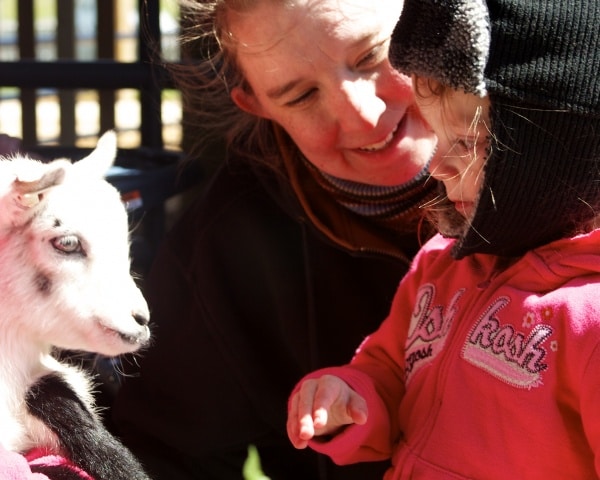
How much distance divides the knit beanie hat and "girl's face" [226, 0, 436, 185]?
0.45 m

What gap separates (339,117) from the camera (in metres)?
1.89

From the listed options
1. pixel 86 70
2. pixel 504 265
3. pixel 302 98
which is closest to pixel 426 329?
pixel 504 265

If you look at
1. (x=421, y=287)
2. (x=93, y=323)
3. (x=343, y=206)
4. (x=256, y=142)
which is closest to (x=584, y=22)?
(x=421, y=287)

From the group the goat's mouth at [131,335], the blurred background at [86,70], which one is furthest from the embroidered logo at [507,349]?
the blurred background at [86,70]

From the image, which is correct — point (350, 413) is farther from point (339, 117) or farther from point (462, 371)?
point (339, 117)

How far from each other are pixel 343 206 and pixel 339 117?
28cm

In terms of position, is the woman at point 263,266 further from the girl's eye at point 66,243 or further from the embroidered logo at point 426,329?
the girl's eye at point 66,243

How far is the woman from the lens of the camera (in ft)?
6.43

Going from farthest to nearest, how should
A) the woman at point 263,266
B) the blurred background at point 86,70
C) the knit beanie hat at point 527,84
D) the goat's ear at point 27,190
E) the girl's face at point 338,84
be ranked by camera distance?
the blurred background at point 86,70
the woman at point 263,266
the girl's face at point 338,84
the goat's ear at point 27,190
the knit beanie hat at point 527,84

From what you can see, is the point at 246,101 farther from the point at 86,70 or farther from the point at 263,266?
the point at 86,70

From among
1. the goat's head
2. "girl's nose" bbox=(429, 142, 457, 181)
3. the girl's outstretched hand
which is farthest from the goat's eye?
"girl's nose" bbox=(429, 142, 457, 181)

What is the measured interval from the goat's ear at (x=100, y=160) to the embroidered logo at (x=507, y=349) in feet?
1.96

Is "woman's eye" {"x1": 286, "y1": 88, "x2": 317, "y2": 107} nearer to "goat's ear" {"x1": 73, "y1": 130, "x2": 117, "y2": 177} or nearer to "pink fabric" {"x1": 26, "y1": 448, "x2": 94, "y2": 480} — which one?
"goat's ear" {"x1": 73, "y1": 130, "x2": 117, "y2": 177}

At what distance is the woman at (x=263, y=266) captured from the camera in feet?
6.43
